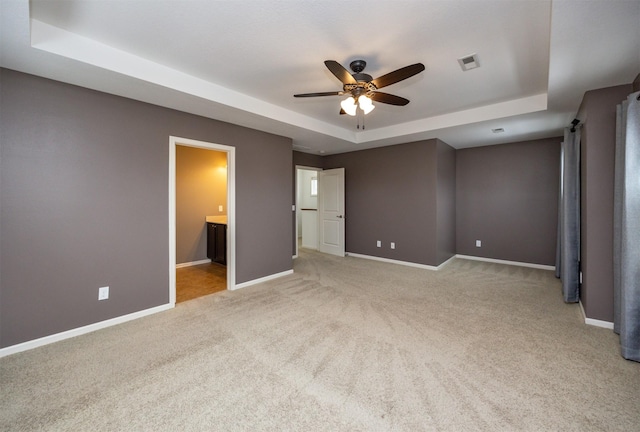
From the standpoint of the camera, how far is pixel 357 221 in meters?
6.29

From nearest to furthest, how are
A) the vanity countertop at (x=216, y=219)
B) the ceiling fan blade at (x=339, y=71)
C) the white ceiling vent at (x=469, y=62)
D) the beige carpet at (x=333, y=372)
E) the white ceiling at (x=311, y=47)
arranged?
the beige carpet at (x=333, y=372) < the white ceiling at (x=311, y=47) < the ceiling fan blade at (x=339, y=71) < the white ceiling vent at (x=469, y=62) < the vanity countertop at (x=216, y=219)

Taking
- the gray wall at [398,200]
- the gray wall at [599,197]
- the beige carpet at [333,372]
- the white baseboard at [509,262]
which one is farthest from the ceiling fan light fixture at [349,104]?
the white baseboard at [509,262]

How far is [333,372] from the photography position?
2.08 metres

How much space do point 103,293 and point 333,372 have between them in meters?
2.51

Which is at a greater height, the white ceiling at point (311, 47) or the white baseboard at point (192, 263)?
the white ceiling at point (311, 47)

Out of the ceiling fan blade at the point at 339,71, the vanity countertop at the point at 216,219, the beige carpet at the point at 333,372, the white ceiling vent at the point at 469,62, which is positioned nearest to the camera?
the beige carpet at the point at 333,372

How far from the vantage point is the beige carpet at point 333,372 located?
165cm

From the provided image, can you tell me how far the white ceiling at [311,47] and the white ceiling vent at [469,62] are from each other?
58 mm

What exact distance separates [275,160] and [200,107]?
1523 millimetres

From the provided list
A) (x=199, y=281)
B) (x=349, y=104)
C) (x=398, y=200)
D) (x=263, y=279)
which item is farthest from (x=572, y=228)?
(x=199, y=281)

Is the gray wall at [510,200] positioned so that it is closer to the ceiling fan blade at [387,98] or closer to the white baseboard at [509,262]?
the white baseboard at [509,262]

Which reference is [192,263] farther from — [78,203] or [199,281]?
[78,203]

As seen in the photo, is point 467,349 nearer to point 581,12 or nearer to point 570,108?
point 581,12

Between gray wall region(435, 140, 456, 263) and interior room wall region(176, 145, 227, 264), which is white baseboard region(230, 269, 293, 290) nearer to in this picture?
interior room wall region(176, 145, 227, 264)
